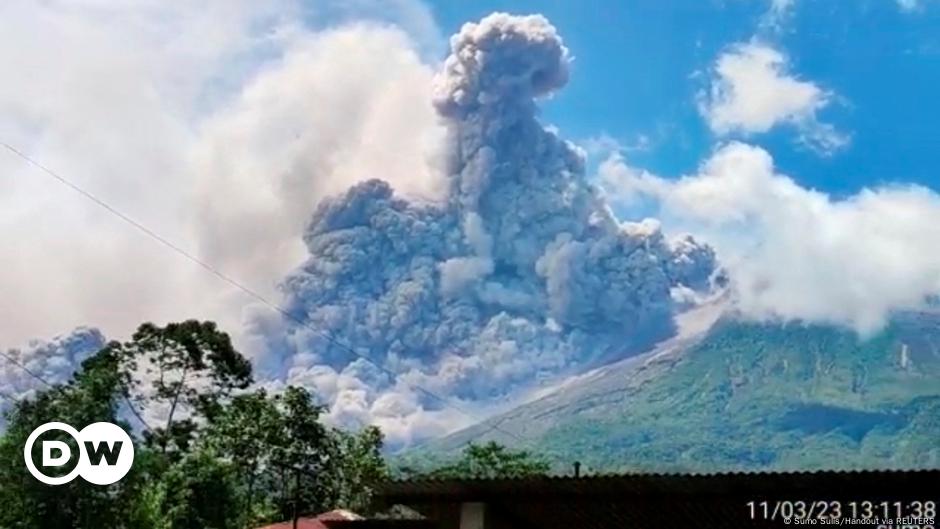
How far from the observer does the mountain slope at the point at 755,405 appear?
9400 centimetres

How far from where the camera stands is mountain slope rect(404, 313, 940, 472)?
94.0 metres

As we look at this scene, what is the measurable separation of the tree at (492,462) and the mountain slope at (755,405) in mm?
46362

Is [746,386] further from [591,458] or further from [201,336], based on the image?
[201,336]

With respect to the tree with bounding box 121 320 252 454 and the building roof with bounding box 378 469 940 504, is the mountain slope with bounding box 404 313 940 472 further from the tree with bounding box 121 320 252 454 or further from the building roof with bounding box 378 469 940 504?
the building roof with bounding box 378 469 940 504

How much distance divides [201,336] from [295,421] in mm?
4595

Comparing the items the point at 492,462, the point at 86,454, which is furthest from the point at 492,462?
the point at 86,454

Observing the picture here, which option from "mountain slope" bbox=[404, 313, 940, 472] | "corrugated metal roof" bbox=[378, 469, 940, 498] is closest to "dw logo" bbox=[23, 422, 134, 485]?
"corrugated metal roof" bbox=[378, 469, 940, 498]

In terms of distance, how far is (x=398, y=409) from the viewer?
3656 inches

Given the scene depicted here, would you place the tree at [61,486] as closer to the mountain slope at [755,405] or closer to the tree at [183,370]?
the tree at [183,370]

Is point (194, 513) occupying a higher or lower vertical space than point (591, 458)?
lower

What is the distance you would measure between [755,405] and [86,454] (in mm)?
97223

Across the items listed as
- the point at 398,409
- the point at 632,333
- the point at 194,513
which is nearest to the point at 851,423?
the point at 632,333

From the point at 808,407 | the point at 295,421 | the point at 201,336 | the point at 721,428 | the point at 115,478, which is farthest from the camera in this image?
the point at 808,407

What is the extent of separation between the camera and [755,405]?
4390 inches
